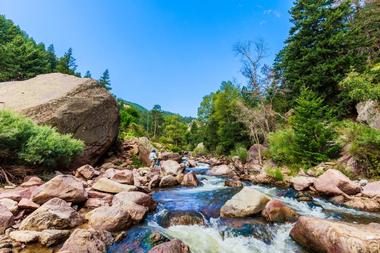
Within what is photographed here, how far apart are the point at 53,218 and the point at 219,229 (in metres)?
3.82

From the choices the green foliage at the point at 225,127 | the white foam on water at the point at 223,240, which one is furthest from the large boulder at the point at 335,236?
the green foliage at the point at 225,127

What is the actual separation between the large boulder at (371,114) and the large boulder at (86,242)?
14859mm

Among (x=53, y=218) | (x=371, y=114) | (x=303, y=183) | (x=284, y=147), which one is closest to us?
(x=53, y=218)

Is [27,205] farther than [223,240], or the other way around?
[27,205]

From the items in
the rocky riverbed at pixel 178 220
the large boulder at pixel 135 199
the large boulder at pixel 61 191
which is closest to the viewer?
the rocky riverbed at pixel 178 220

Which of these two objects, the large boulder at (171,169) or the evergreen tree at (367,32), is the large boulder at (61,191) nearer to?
the large boulder at (171,169)

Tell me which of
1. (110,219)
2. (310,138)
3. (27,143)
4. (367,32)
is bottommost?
(110,219)

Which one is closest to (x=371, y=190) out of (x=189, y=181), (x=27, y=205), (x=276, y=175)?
(x=276, y=175)

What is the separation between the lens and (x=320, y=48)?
1889cm

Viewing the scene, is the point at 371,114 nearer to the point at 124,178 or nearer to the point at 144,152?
the point at 144,152

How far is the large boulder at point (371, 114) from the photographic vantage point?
13159mm

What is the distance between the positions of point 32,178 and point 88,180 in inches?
78.6

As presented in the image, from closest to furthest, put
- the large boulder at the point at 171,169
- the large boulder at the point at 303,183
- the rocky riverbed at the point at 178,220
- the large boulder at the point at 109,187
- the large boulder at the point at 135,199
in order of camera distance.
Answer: the rocky riverbed at the point at 178,220 < the large boulder at the point at 135,199 < the large boulder at the point at 109,187 < the large boulder at the point at 303,183 < the large boulder at the point at 171,169

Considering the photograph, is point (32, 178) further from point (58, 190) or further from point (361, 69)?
point (361, 69)
